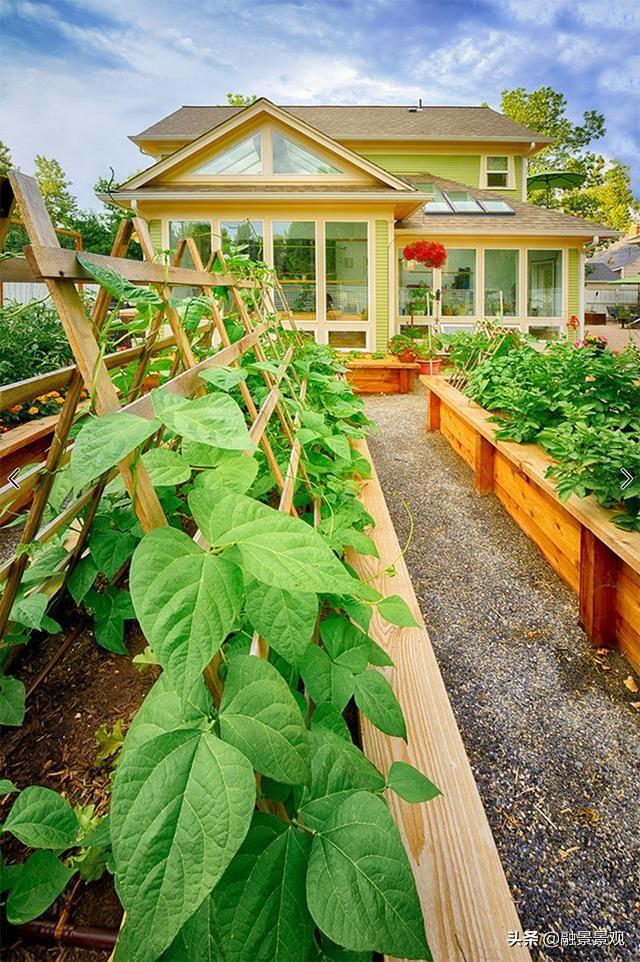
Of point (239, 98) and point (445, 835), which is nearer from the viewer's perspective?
point (445, 835)

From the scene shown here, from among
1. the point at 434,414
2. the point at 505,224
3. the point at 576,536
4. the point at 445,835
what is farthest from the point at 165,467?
the point at 505,224

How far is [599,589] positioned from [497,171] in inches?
558

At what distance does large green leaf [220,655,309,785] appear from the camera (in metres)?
0.59

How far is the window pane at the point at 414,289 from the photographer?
11.0m

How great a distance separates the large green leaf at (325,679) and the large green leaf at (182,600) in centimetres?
43

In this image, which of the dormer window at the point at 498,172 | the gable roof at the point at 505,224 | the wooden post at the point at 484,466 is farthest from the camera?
the dormer window at the point at 498,172

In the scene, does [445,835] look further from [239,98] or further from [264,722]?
[239,98]

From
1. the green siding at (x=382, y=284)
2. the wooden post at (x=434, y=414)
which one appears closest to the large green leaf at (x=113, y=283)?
the wooden post at (x=434, y=414)

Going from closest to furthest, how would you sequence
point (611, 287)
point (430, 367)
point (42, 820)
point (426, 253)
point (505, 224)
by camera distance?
point (42, 820), point (430, 367), point (426, 253), point (505, 224), point (611, 287)

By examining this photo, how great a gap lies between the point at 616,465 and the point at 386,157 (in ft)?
44.4

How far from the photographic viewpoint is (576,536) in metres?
2.56

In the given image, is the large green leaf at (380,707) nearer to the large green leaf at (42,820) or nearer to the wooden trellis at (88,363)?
the wooden trellis at (88,363)

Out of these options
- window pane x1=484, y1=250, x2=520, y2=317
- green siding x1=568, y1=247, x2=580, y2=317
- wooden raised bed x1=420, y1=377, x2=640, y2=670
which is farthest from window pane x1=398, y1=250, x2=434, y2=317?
wooden raised bed x1=420, y1=377, x2=640, y2=670

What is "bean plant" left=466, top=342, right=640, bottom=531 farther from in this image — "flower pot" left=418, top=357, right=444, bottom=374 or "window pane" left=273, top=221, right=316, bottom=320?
"window pane" left=273, top=221, right=316, bottom=320
